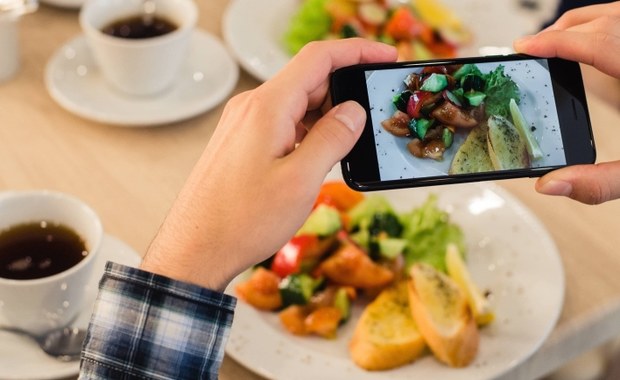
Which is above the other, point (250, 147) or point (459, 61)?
point (459, 61)

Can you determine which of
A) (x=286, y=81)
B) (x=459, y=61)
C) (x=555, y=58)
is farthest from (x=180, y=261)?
(x=555, y=58)

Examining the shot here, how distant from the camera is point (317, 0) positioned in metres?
1.63

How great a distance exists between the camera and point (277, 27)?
1.63m

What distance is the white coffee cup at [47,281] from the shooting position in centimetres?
93

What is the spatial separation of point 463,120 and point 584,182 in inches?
6.2

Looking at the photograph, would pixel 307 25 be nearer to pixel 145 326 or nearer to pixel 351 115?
pixel 351 115

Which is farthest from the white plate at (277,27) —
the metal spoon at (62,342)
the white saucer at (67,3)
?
the metal spoon at (62,342)

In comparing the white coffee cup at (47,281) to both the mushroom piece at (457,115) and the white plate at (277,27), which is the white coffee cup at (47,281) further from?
the white plate at (277,27)

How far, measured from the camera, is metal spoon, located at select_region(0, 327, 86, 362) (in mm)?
966

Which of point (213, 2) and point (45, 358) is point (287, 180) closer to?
point (45, 358)

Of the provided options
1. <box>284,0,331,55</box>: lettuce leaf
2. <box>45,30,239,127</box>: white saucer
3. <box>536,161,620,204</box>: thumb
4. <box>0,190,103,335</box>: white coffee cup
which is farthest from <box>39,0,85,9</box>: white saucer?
<box>536,161,620,204</box>: thumb

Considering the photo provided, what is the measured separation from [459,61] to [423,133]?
0.10 meters

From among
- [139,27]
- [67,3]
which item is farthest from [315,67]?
[67,3]

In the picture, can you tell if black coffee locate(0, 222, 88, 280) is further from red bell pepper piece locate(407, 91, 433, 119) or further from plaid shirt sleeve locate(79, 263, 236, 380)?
red bell pepper piece locate(407, 91, 433, 119)
